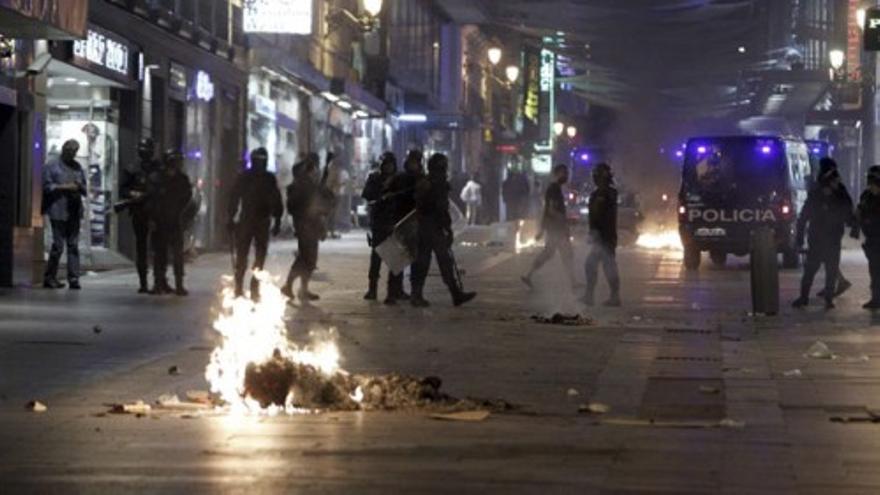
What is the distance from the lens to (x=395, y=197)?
784 inches

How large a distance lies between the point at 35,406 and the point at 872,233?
39.4ft

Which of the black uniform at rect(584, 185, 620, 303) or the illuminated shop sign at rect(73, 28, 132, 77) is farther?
the illuminated shop sign at rect(73, 28, 132, 77)

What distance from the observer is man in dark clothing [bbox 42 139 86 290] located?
66.1 feet

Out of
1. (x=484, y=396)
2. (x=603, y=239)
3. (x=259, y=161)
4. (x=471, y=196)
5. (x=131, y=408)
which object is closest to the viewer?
(x=131, y=408)

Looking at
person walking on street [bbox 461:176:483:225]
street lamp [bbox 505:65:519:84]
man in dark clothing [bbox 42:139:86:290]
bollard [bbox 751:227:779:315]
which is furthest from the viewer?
street lamp [bbox 505:65:519:84]

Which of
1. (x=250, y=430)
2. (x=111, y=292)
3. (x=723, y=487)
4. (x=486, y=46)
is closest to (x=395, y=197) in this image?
(x=111, y=292)

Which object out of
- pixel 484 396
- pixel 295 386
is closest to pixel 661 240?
pixel 484 396

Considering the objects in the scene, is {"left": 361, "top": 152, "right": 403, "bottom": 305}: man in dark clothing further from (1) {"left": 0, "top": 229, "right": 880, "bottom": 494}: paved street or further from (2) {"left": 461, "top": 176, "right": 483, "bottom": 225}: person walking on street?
(2) {"left": 461, "top": 176, "right": 483, "bottom": 225}: person walking on street

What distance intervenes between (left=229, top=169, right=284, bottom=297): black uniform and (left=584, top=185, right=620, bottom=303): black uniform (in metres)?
3.85

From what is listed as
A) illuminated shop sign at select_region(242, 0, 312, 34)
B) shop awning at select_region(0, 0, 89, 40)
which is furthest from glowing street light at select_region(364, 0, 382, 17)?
shop awning at select_region(0, 0, 89, 40)

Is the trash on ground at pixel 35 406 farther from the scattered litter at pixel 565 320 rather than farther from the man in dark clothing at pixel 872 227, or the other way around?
the man in dark clothing at pixel 872 227

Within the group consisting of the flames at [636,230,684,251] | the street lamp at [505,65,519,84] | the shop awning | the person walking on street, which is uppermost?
the street lamp at [505,65,519,84]

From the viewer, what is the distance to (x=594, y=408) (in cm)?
1072

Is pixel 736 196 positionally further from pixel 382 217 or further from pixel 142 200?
pixel 142 200
